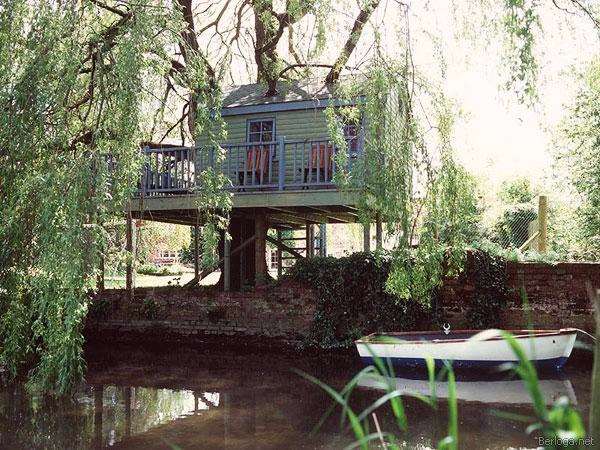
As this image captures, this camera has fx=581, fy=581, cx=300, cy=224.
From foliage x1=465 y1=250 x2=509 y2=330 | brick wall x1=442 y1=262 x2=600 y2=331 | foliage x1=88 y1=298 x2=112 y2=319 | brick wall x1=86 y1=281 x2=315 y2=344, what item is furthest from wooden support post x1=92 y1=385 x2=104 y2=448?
foliage x1=465 y1=250 x2=509 y2=330

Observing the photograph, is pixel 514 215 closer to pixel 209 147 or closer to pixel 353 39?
pixel 353 39

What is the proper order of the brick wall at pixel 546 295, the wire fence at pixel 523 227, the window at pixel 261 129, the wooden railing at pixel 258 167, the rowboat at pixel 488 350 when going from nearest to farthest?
1. the rowboat at pixel 488 350
2. the brick wall at pixel 546 295
3. the wooden railing at pixel 258 167
4. the wire fence at pixel 523 227
5. the window at pixel 261 129

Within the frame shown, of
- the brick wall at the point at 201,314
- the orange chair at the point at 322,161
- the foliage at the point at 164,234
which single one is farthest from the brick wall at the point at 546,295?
the foliage at the point at 164,234

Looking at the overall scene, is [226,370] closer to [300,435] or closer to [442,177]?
[300,435]

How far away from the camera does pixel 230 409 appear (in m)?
7.57

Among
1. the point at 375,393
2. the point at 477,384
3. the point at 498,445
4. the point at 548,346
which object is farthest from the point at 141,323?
the point at 498,445

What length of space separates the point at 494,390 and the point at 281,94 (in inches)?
347

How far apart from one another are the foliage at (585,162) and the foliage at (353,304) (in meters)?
4.16

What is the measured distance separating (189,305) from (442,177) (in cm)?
834

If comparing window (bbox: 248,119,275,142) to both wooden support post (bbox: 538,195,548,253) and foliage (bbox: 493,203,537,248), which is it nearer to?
wooden support post (bbox: 538,195,548,253)

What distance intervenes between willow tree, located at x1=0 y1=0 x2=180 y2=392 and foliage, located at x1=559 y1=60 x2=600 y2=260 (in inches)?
403

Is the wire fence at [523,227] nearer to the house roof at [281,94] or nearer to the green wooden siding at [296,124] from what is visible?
the green wooden siding at [296,124]

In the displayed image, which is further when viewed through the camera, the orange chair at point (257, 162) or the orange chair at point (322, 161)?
the orange chair at point (257, 162)

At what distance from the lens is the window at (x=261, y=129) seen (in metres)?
14.2
